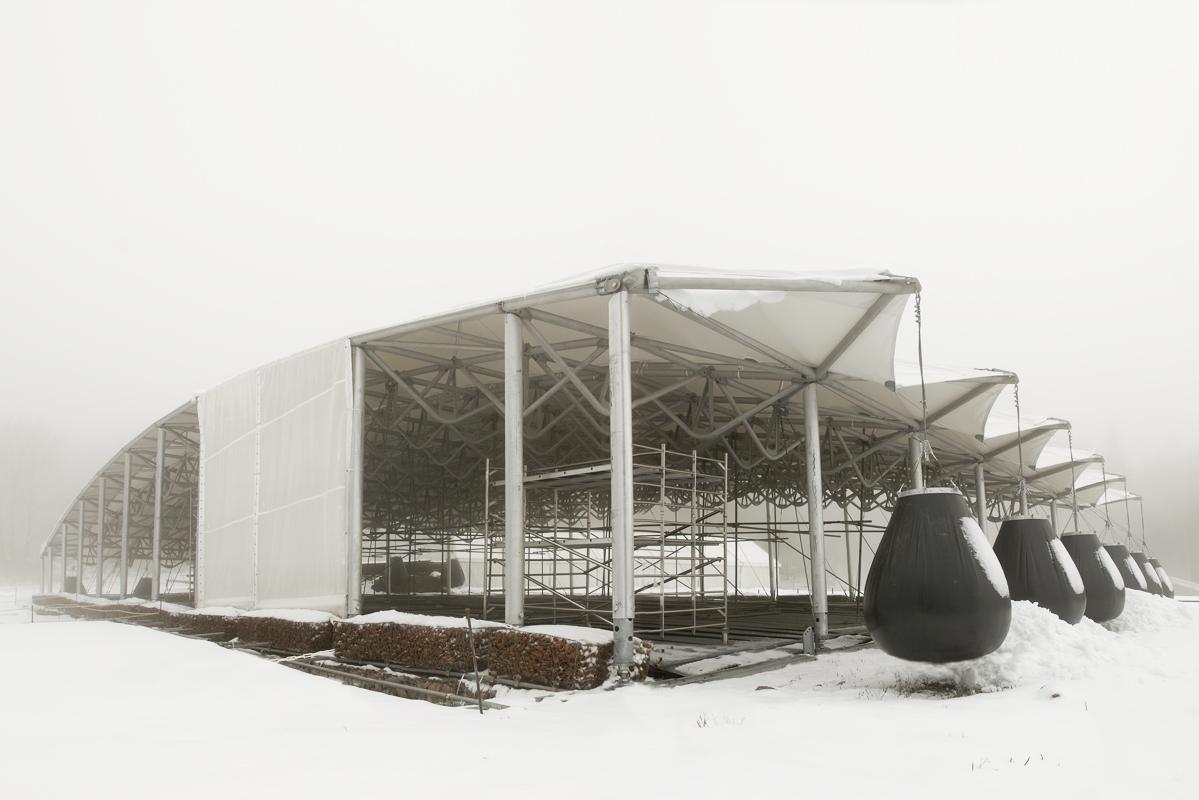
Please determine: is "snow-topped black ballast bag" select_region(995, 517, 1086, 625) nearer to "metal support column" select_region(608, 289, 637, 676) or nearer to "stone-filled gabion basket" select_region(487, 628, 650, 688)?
"metal support column" select_region(608, 289, 637, 676)

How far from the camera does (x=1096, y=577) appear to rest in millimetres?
13133

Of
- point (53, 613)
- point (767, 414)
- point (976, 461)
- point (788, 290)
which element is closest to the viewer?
point (788, 290)

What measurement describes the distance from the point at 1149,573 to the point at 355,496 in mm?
20705

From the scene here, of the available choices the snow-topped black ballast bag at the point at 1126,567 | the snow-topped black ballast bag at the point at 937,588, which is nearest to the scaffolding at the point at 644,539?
the snow-topped black ballast bag at the point at 937,588

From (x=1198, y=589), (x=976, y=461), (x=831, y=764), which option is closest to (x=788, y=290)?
(x=831, y=764)

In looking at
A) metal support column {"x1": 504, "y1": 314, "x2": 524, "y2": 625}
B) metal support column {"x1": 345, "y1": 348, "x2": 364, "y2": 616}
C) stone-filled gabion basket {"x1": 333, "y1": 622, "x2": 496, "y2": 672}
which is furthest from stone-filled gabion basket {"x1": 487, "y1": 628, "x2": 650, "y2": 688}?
metal support column {"x1": 345, "y1": 348, "x2": 364, "y2": 616}

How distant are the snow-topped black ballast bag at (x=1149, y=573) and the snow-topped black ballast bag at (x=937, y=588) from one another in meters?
15.2

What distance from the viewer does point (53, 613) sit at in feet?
118

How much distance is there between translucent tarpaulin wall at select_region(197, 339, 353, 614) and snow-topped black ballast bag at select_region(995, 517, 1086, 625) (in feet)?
33.5

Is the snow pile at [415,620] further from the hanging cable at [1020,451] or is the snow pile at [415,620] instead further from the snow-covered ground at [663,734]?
the hanging cable at [1020,451]

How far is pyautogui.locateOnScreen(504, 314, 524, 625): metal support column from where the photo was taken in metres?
11.3

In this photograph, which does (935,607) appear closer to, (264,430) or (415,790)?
(415,790)

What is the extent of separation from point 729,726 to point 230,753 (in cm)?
375

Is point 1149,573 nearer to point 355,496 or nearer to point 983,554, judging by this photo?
point 983,554
